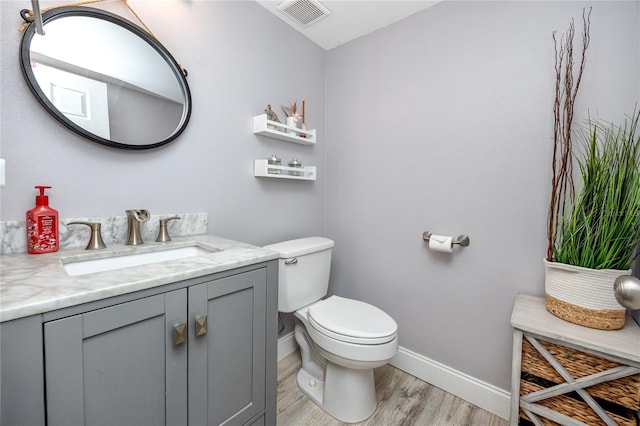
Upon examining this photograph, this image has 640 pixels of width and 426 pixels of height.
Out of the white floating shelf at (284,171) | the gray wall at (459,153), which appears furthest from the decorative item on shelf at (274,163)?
the gray wall at (459,153)

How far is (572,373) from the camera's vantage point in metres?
0.97

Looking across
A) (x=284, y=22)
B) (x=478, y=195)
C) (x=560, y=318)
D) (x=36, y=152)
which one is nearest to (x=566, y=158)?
(x=478, y=195)

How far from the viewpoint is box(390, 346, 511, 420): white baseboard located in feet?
4.60

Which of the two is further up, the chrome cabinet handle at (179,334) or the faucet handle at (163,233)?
the faucet handle at (163,233)

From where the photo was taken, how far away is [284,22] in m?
1.76

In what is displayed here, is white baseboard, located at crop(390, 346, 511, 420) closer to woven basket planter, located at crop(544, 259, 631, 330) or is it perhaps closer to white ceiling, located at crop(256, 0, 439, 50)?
woven basket planter, located at crop(544, 259, 631, 330)

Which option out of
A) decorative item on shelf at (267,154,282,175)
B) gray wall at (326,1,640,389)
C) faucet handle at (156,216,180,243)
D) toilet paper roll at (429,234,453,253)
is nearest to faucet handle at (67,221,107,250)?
faucet handle at (156,216,180,243)

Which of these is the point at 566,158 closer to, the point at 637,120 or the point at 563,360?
the point at 637,120

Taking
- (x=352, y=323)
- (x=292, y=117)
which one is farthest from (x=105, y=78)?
(x=352, y=323)

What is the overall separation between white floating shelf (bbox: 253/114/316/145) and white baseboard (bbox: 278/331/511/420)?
4.37 ft

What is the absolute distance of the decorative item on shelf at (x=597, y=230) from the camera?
3.14ft

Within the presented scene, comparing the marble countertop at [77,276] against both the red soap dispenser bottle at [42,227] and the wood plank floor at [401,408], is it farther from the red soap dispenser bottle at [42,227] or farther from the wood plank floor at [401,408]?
the wood plank floor at [401,408]

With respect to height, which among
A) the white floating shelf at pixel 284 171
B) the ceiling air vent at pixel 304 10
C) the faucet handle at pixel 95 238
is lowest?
the faucet handle at pixel 95 238

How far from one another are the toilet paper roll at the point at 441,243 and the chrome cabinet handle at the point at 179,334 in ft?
4.20
